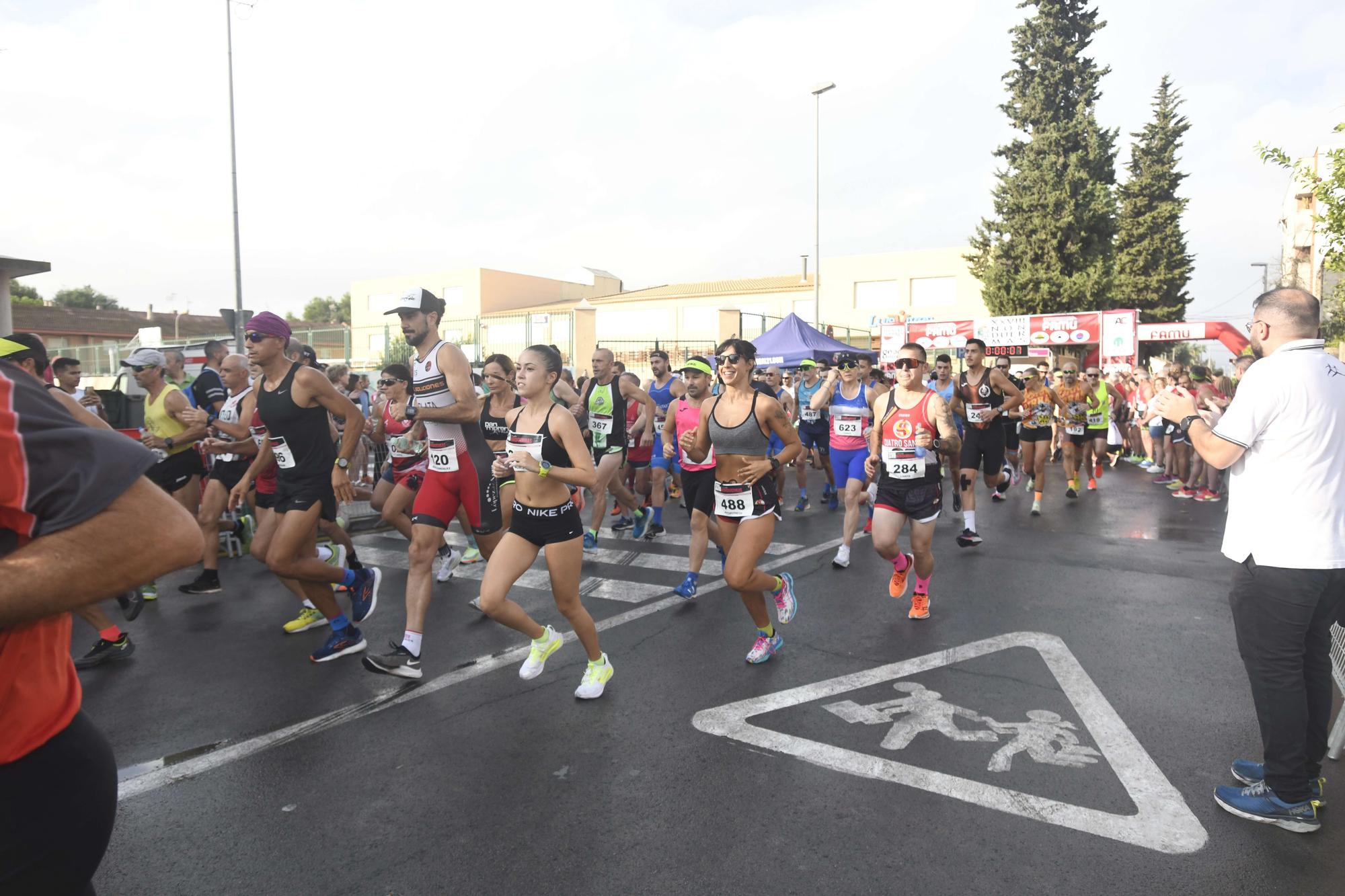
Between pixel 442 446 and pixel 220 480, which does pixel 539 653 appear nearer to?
pixel 442 446

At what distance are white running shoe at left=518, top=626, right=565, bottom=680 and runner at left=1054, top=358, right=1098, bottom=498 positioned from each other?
949 cm

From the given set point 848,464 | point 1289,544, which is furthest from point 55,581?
point 848,464

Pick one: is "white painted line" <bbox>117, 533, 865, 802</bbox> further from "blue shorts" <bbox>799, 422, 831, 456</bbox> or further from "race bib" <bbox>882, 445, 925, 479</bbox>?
"blue shorts" <bbox>799, 422, 831, 456</bbox>

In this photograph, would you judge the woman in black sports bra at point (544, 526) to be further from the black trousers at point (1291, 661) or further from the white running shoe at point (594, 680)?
the black trousers at point (1291, 661)

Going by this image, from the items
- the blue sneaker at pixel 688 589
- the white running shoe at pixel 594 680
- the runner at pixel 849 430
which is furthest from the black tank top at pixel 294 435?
the runner at pixel 849 430

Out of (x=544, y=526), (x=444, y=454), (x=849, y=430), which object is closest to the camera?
(x=544, y=526)

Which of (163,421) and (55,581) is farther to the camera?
(163,421)

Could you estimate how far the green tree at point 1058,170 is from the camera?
3369 centimetres

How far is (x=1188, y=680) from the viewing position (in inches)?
185

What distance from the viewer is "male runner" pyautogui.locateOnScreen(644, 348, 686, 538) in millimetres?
9602

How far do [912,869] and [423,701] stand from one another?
2.83 meters

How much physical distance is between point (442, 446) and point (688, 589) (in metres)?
2.40

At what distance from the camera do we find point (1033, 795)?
344 centimetres

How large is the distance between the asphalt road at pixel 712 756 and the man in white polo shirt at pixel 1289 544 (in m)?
0.26
